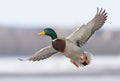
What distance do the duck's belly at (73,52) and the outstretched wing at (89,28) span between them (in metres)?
0.20

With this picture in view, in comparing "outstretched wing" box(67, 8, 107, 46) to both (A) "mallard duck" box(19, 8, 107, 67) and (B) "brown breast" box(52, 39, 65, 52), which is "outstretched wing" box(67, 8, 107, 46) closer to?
(A) "mallard duck" box(19, 8, 107, 67)

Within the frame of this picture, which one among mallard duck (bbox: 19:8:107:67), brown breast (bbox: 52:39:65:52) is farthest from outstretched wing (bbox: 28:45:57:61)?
brown breast (bbox: 52:39:65:52)

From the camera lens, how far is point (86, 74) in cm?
3356

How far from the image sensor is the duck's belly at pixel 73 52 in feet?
23.8

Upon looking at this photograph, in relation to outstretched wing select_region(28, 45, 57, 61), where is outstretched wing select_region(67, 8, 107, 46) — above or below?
above

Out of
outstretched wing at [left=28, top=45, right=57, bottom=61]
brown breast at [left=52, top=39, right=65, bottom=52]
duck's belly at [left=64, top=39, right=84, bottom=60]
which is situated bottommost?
outstretched wing at [left=28, top=45, right=57, bottom=61]

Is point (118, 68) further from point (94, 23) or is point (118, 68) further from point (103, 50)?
point (94, 23)

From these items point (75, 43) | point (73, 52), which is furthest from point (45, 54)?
point (73, 52)

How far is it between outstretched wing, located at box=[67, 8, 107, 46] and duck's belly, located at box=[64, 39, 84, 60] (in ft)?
0.67

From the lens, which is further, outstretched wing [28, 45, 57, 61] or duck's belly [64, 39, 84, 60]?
outstretched wing [28, 45, 57, 61]

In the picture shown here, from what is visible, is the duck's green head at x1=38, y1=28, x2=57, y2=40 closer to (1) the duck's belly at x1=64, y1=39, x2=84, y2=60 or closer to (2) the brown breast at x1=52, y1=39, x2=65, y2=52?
(2) the brown breast at x1=52, y1=39, x2=65, y2=52

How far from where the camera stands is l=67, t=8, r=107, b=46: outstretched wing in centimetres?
761

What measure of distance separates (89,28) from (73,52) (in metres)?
0.57

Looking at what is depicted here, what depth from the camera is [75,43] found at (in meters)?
7.46
